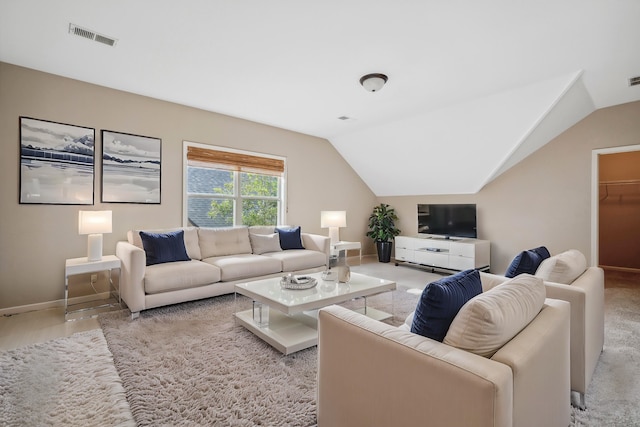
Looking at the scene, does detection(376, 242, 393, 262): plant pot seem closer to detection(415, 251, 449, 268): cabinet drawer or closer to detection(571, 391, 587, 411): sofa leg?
detection(415, 251, 449, 268): cabinet drawer

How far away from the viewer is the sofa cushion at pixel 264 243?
4405mm

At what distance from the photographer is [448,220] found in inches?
212

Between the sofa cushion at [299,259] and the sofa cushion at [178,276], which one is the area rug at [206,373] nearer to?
the sofa cushion at [178,276]

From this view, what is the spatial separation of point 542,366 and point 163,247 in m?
3.57

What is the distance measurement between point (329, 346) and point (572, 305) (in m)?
1.44

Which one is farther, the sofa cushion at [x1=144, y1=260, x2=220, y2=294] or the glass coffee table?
the sofa cushion at [x1=144, y1=260, x2=220, y2=294]

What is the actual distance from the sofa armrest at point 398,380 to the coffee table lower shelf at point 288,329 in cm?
83

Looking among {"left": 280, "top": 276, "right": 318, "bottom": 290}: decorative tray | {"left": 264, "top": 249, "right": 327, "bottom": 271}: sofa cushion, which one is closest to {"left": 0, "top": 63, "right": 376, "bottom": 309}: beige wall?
{"left": 264, "top": 249, "right": 327, "bottom": 271}: sofa cushion

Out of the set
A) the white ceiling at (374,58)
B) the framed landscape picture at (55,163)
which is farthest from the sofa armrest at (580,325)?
the framed landscape picture at (55,163)

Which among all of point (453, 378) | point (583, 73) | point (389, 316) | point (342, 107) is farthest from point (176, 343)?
point (583, 73)

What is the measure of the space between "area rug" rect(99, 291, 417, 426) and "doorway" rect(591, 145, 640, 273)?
533 cm

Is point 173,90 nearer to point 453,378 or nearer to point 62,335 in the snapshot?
point 62,335

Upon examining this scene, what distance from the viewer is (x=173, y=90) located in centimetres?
372

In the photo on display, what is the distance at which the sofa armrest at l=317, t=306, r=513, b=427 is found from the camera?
0.88 meters
